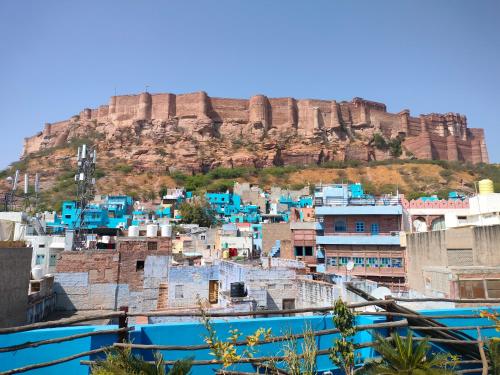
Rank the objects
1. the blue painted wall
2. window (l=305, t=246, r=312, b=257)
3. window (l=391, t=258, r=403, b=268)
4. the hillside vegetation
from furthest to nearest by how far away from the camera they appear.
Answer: the hillside vegetation, window (l=305, t=246, r=312, b=257), window (l=391, t=258, r=403, b=268), the blue painted wall

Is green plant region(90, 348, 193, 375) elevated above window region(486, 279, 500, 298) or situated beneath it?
situated beneath

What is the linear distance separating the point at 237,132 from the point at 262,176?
529 inches

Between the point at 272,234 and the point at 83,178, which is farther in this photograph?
the point at 272,234

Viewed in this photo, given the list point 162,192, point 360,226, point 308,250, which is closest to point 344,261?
point 360,226

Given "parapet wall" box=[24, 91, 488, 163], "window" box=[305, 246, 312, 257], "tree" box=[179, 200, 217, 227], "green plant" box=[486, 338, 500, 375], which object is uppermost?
"parapet wall" box=[24, 91, 488, 163]

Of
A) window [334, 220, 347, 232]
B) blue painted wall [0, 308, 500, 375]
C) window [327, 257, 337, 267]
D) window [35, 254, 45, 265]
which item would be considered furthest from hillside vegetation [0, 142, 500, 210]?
blue painted wall [0, 308, 500, 375]

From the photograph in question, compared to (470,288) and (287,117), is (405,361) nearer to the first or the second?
(470,288)

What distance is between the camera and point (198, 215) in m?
39.5

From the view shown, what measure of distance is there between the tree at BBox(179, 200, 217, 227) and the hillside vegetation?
42.6 feet

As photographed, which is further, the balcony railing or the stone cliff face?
the stone cliff face

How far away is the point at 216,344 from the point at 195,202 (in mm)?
41283

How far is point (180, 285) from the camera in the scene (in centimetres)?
1299

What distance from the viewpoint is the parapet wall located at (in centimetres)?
6894

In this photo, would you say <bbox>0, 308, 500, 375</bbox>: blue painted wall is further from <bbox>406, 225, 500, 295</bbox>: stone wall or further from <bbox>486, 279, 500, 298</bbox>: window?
<bbox>406, 225, 500, 295</bbox>: stone wall
